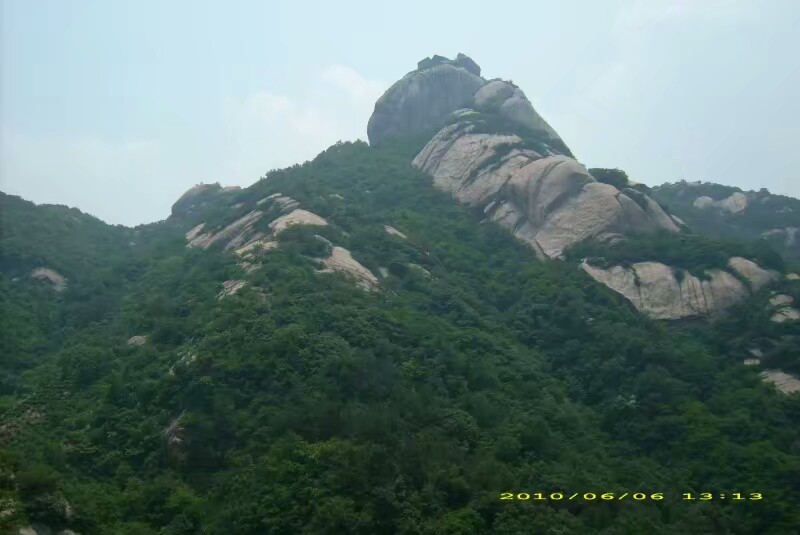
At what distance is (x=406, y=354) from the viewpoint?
25984 mm

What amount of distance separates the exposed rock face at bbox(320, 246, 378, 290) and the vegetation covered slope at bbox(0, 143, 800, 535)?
1.05 m

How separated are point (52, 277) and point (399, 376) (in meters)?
25.6

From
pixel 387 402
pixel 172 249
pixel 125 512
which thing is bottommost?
pixel 125 512

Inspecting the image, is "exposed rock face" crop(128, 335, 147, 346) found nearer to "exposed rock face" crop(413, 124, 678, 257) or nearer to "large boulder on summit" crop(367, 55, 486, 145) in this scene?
"exposed rock face" crop(413, 124, 678, 257)

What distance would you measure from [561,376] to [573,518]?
1126cm

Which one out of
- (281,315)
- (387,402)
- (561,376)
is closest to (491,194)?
(561,376)

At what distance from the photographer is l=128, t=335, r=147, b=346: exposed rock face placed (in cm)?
2852

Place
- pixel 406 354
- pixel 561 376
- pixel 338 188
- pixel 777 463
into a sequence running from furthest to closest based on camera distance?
pixel 338 188 → pixel 561 376 → pixel 406 354 → pixel 777 463

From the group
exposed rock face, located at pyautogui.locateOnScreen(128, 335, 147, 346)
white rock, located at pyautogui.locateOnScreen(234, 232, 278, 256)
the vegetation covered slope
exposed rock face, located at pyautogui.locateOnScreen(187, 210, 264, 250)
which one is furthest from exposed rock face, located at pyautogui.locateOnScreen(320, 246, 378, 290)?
exposed rock face, located at pyautogui.locateOnScreen(128, 335, 147, 346)

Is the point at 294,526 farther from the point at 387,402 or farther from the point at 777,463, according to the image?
the point at 777,463

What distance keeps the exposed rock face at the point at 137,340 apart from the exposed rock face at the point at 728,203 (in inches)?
1857

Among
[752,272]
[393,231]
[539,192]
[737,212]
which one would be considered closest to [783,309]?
[752,272]

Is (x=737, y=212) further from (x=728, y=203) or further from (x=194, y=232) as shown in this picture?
(x=194, y=232)
